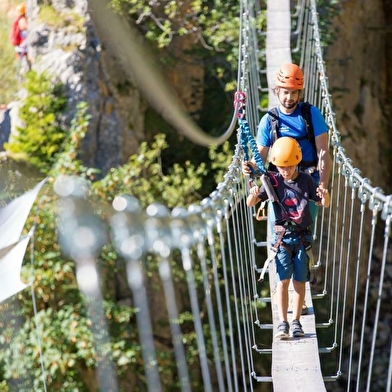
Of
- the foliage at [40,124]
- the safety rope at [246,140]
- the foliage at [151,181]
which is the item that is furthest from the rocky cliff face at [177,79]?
the safety rope at [246,140]

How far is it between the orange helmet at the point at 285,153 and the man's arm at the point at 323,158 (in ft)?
0.83

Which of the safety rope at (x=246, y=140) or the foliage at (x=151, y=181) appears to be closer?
the safety rope at (x=246, y=140)

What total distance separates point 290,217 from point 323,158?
31cm

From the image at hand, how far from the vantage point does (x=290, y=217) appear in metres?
2.78

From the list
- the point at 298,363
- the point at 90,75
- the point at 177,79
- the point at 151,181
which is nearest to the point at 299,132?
the point at 298,363

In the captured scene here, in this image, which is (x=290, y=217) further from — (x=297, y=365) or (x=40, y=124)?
(x=40, y=124)

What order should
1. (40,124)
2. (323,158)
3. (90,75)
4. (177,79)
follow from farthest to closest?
(177,79), (90,75), (40,124), (323,158)

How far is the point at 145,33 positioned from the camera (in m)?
6.93

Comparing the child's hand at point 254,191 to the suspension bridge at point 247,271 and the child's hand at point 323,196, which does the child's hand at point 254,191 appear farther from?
the child's hand at point 323,196

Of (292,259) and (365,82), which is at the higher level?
(365,82)

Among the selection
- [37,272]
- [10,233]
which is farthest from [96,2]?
[10,233]

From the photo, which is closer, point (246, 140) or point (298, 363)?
point (298, 363)

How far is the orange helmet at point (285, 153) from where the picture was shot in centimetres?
274

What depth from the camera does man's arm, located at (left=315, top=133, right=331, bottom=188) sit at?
118 inches
